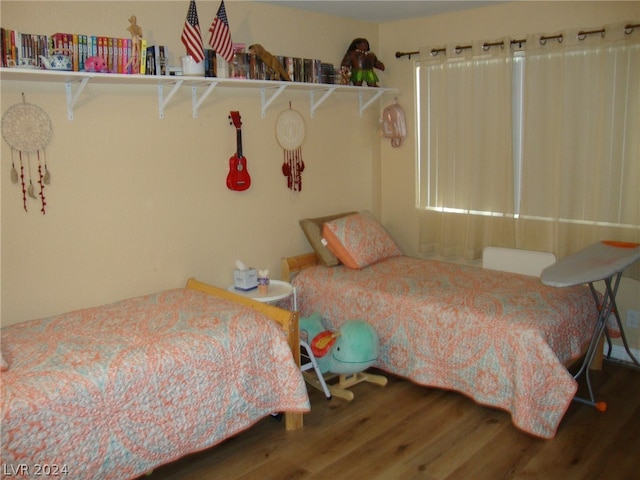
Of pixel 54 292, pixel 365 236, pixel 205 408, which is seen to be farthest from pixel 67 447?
pixel 365 236

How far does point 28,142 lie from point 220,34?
3.68 feet

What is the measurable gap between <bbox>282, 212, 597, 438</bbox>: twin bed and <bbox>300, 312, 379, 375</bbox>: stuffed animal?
0.61 ft

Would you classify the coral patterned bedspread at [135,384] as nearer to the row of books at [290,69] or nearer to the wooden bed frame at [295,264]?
the wooden bed frame at [295,264]

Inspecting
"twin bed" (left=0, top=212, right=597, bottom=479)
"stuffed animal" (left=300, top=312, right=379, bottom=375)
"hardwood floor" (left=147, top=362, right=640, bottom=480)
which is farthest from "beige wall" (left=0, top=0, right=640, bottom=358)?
"hardwood floor" (left=147, top=362, right=640, bottom=480)

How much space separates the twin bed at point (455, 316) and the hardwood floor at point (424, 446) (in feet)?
0.42

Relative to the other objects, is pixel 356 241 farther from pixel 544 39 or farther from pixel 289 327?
pixel 544 39

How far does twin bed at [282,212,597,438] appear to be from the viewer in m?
2.74

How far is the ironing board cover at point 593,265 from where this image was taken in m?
2.61

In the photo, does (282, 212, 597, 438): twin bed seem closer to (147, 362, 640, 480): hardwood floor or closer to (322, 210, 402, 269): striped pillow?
(322, 210, 402, 269): striped pillow

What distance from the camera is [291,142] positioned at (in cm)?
388

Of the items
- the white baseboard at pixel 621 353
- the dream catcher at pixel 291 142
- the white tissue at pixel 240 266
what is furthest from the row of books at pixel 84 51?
the white baseboard at pixel 621 353

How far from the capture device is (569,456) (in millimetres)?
2609

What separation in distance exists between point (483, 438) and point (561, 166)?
1.74 meters

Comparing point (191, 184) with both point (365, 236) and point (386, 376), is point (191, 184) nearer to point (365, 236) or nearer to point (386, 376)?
point (365, 236)
